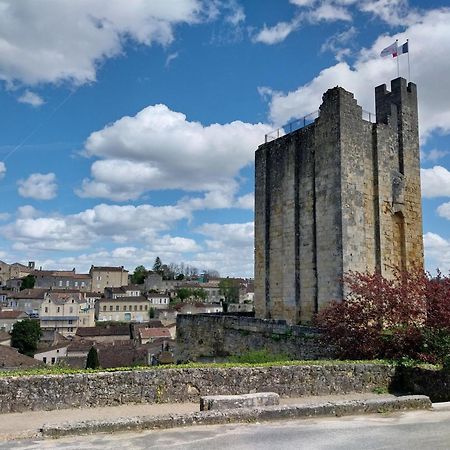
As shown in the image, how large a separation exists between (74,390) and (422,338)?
30.1 feet

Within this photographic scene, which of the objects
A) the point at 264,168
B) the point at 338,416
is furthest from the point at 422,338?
the point at 264,168

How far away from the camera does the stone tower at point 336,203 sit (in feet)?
60.3

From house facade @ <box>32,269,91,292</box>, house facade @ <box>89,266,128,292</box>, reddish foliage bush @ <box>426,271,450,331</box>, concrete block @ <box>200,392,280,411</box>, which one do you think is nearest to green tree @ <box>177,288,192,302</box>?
house facade @ <box>89,266,128,292</box>

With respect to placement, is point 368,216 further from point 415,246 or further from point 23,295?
point 23,295

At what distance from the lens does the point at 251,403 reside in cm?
923

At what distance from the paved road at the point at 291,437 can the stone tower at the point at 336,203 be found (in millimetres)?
9885

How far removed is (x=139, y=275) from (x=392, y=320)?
12521 centimetres

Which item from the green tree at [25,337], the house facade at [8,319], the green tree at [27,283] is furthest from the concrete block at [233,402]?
the green tree at [27,283]

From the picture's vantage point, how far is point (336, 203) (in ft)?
60.0

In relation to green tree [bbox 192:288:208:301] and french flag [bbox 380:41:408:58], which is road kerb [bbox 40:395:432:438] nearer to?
french flag [bbox 380:41:408:58]

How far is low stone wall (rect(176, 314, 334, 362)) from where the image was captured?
16219 mm

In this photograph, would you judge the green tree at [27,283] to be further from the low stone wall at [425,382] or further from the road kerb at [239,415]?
the road kerb at [239,415]

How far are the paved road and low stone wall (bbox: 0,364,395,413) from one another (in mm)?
2861

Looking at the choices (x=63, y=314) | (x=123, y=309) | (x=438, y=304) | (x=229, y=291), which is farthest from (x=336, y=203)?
(x=229, y=291)
